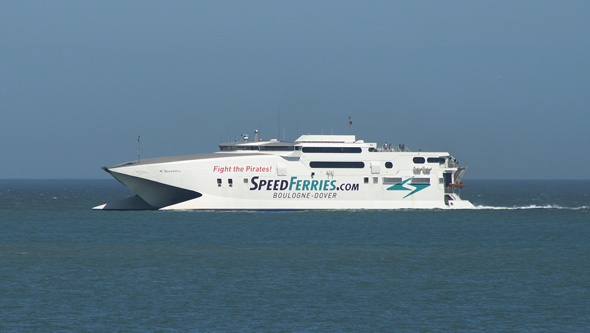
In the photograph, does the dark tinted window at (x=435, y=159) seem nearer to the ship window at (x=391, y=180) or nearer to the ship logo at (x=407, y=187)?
the ship logo at (x=407, y=187)

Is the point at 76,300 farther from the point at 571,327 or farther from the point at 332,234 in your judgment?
the point at 332,234

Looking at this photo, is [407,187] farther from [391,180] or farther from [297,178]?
[297,178]

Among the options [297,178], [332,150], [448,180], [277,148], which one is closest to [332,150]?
[332,150]

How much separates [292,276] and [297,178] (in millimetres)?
26060

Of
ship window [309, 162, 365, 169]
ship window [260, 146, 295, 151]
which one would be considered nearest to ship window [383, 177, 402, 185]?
ship window [309, 162, 365, 169]

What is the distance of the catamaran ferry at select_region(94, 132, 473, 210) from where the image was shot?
178ft

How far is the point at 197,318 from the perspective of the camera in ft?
74.0

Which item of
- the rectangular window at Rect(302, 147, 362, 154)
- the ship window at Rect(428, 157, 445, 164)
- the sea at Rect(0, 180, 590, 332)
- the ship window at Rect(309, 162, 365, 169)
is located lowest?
the sea at Rect(0, 180, 590, 332)

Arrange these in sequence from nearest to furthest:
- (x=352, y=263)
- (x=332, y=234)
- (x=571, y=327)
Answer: (x=571, y=327) → (x=352, y=263) → (x=332, y=234)

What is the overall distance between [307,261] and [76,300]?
1140 cm

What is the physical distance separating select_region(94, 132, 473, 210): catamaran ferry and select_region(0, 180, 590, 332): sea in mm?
3387

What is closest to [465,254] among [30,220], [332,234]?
[332,234]

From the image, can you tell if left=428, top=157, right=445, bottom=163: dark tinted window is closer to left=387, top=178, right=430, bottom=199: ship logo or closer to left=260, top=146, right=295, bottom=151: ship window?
left=387, top=178, right=430, bottom=199: ship logo

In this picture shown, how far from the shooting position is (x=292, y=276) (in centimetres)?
2952
